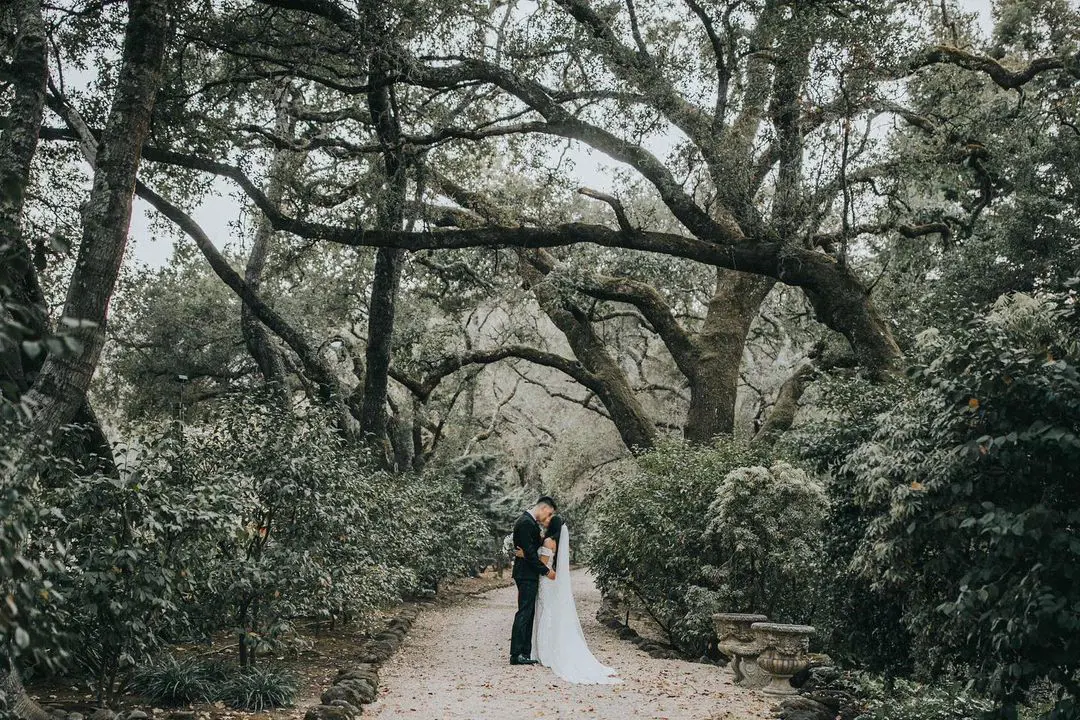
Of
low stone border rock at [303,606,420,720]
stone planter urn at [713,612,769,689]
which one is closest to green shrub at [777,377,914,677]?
stone planter urn at [713,612,769,689]

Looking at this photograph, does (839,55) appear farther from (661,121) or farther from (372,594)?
(372,594)

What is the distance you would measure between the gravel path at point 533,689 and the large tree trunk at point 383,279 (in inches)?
136

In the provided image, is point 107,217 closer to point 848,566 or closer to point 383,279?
point 848,566

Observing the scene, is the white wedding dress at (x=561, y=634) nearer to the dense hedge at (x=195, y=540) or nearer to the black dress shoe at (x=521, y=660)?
the black dress shoe at (x=521, y=660)

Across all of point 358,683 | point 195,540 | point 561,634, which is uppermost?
point 195,540

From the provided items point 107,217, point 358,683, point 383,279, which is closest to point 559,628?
point 358,683

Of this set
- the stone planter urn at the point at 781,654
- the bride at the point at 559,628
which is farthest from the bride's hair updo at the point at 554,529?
the stone planter urn at the point at 781,654

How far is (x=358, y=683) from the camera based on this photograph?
22.7ft

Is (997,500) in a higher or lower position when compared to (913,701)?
higher

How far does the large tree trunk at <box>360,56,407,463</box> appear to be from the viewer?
1128 centimetres

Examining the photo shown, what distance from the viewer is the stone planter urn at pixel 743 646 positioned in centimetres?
774

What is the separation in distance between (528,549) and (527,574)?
253 mm

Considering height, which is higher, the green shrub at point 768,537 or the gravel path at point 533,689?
the green shrub at point 768,537

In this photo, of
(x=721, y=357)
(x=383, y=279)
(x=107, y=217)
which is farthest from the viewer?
(x=721, y=357)
